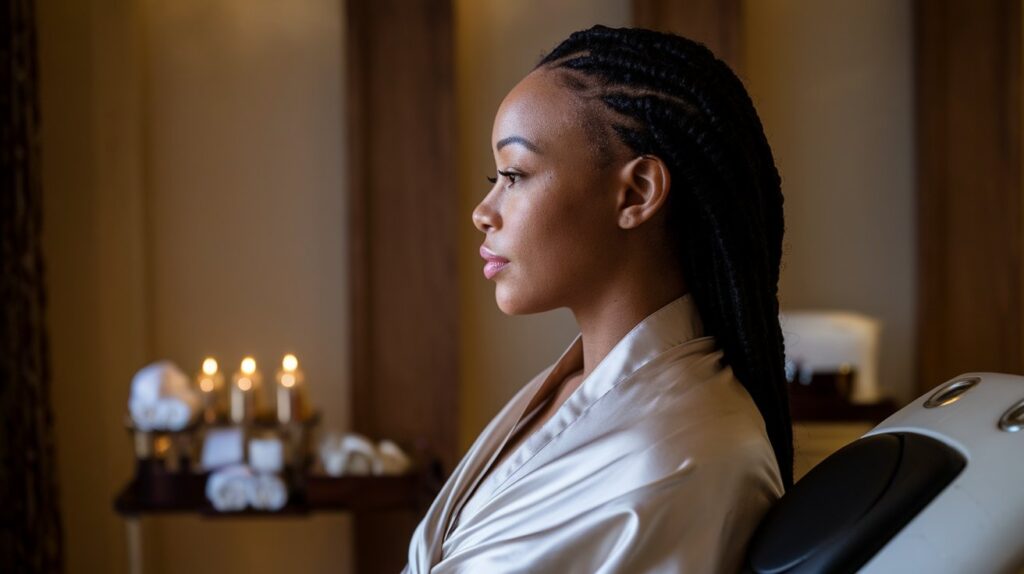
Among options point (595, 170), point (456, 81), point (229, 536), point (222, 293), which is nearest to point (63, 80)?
point (222, 293)

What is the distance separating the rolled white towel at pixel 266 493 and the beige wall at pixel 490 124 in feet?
2.45

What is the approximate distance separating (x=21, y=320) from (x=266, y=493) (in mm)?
686

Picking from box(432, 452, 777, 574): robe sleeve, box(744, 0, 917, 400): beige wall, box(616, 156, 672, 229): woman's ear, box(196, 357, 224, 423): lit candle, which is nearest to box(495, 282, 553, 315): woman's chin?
box(616, 156, 672, 229): woman's ear

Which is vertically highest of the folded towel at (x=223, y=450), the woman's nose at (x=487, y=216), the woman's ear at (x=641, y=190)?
the woman's ear at (x=641, y=190)

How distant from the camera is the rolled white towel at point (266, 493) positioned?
2357mm

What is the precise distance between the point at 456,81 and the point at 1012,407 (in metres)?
2.39

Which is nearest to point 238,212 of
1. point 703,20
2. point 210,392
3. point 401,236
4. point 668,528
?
point 401,236

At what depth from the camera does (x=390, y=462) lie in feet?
8.09

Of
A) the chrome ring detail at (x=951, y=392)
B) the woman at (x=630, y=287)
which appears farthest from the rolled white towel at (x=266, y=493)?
the chrome ring detail at (x=951, y=392)

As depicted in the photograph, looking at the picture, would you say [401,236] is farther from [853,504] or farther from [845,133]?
[853,504]

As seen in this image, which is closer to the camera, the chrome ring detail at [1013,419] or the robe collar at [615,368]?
the chrome ring detail at [1013,419]

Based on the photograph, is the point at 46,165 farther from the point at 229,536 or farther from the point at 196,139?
the point at 229,536

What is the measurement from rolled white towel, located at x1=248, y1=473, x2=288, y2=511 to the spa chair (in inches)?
71.4

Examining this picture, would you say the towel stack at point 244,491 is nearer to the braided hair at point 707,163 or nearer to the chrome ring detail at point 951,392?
the braided hair at point 707,163
